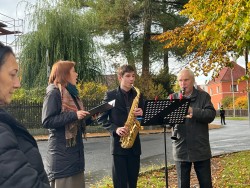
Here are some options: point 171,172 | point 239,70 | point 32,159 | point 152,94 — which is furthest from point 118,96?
Answer: point 239,70

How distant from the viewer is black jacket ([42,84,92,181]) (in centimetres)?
393

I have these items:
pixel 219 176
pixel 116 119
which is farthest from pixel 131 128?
pixel 219 176

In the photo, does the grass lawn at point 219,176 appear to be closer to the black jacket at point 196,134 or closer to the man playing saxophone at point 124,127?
the man playing saxophone at point 124,127

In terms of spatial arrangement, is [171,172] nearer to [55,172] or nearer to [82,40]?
[55,172]

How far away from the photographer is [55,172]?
3.96 meters

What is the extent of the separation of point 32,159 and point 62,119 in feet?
7.10

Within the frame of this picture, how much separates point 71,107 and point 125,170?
1425 mm

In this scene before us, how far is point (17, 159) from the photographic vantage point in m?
1.57

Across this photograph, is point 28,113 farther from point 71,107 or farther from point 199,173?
point 71,107

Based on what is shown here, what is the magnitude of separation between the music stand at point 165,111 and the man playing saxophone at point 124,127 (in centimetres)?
40

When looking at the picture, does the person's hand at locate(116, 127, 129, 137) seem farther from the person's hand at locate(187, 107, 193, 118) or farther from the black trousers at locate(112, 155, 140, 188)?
the person's hand at locate(187, 107, 193, 118)

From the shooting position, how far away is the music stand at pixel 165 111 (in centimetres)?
448

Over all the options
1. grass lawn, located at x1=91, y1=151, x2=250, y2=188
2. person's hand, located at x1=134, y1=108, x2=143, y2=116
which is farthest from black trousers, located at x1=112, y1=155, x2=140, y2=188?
grass lawn, located at x1=91, y1=151, x2=250, y2=188

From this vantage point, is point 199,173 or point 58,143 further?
→ point 199,173
